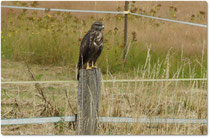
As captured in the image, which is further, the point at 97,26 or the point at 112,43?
the point at 112,43

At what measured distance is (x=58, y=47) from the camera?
7812 mm

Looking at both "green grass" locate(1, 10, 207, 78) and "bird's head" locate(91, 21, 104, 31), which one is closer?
"bird's head" locate(91, 21, 104, 31)

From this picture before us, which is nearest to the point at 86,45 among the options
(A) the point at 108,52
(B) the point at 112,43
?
(A) the point at 108,52

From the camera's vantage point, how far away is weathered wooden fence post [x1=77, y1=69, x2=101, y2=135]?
3803 mm

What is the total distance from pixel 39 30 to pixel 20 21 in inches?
32.5

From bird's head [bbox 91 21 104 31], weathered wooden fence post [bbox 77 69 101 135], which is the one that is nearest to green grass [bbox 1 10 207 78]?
bird's head [bbox 91 21 104 31]

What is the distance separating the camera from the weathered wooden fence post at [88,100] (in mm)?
3803

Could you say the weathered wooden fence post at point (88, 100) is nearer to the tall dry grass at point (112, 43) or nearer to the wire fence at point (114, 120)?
the wire fence at point (114, 120)

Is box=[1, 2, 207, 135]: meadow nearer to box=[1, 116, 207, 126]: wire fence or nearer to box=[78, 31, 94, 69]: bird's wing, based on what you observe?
box=[78, 31, 94, 69]: bird's wing

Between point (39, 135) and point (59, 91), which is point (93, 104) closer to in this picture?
point (39, 135)

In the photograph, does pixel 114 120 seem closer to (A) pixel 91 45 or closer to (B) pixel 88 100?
(B) pixel 88 100

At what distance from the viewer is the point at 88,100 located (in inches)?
151

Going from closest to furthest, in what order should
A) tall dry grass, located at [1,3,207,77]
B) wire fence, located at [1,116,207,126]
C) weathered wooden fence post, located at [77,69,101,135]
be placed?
weathered wooden fence post, located at [77,69,101,135] < wire fence, located at [1,116,207,126] < tall dry grass, located at [1,3,207,77]

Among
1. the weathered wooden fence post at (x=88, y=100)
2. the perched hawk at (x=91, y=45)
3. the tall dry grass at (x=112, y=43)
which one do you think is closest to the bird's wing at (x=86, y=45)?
the perched hawk at (x=91, y=45)
